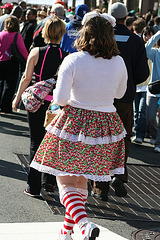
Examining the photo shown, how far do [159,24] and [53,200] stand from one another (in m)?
8.04

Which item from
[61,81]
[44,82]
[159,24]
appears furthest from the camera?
[159,24]

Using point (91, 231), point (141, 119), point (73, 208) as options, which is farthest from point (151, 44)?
point (91, 231)

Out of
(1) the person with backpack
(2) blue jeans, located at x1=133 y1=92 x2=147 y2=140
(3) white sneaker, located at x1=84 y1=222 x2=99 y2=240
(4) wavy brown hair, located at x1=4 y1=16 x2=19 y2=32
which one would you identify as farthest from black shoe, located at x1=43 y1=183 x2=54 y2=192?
(4) wavy brown hair, located at x1=4 y1=16 x2=19 y2=32

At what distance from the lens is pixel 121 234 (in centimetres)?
498

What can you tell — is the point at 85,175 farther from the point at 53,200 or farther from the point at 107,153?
the point at 53,200

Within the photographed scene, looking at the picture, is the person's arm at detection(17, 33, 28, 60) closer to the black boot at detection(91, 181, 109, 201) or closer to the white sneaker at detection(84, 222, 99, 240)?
the black boot at detection(91, 181, 109, 201)

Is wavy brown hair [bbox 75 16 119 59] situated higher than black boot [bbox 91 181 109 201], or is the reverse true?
wavy brown hair [bbox 75 16 119 59]

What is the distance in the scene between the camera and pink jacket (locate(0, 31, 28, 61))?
32.6ft

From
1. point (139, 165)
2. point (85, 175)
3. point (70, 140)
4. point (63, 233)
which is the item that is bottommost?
point (139, 165)

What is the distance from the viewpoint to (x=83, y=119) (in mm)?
4332

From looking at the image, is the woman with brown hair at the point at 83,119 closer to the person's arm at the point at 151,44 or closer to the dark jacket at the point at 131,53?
the dark jacket at the point at 131,53

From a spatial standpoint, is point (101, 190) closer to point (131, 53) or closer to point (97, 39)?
point (131, 53)

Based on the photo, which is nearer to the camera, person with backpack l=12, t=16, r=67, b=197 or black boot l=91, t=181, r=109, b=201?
person with backpack l=12, t=16, r=67, b=197

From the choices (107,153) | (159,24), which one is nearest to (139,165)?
(107,153)
